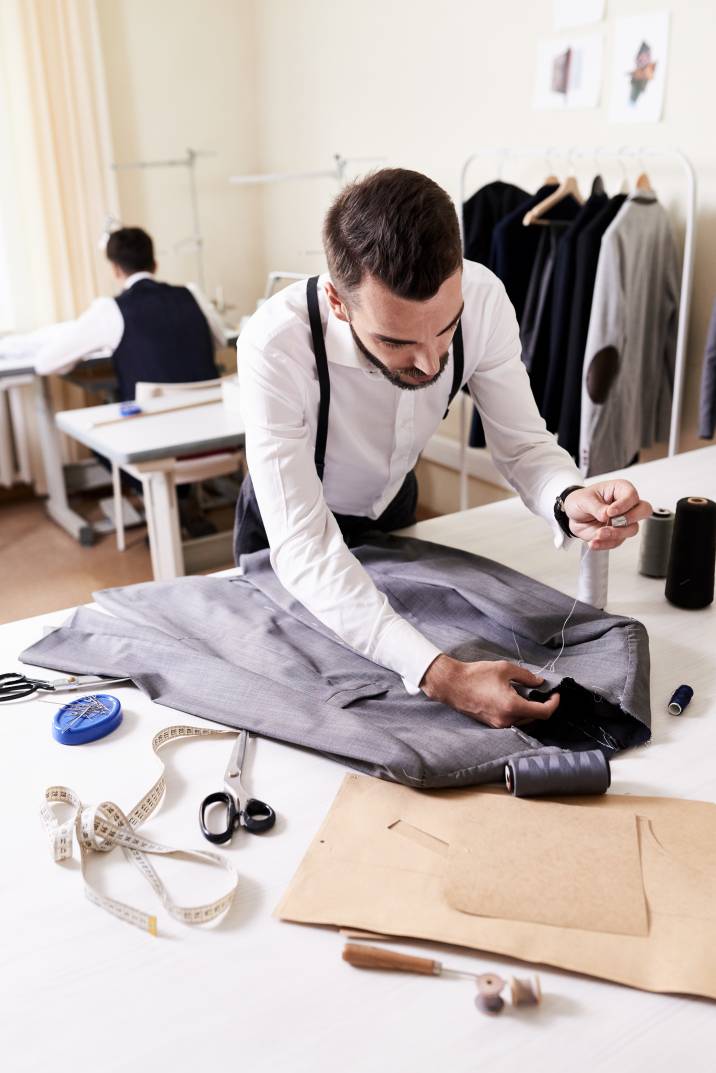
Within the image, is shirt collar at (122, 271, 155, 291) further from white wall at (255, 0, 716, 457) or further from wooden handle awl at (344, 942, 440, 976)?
wooden handle awl at (344, 942, 440, 976)

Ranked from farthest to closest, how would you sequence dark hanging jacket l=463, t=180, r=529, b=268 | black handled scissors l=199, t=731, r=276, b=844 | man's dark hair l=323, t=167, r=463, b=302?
dark hanging jacket l=463, t=180, r=529, b=268, man's dark hair l=323, t=167, r=463, b=302, black handled scissors l=199, t=731, r=276, b=844

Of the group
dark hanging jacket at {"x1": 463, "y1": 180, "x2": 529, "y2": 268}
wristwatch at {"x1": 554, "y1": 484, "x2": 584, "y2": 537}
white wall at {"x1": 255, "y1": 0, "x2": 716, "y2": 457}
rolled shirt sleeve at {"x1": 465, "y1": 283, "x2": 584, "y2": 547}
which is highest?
white wall at {"x1": 255, "y1": 0, "x2": 716, "y2": 457}

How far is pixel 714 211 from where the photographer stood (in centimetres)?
270

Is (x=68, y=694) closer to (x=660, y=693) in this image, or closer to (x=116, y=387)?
(x=660, y=693)

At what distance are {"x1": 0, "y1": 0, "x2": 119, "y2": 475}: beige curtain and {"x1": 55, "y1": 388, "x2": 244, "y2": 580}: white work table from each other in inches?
55.8

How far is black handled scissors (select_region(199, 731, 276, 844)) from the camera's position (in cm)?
96

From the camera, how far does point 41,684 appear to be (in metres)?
1.21

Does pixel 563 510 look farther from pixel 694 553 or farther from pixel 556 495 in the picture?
pixel 694 553

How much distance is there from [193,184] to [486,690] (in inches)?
159

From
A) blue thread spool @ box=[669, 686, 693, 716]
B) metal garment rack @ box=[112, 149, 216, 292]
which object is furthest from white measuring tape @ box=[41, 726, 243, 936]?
metal garment rack @ box=[112, 149, 216, 292]

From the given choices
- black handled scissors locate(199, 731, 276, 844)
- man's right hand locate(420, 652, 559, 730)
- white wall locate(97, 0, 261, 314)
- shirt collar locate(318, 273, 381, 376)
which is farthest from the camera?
white wall locate(97, 0, 261, 314)

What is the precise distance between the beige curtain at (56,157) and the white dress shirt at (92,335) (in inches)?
22.0

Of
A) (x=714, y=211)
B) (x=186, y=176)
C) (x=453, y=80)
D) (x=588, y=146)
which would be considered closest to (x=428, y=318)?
(x=714, y=211)

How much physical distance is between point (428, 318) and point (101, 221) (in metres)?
3.41
